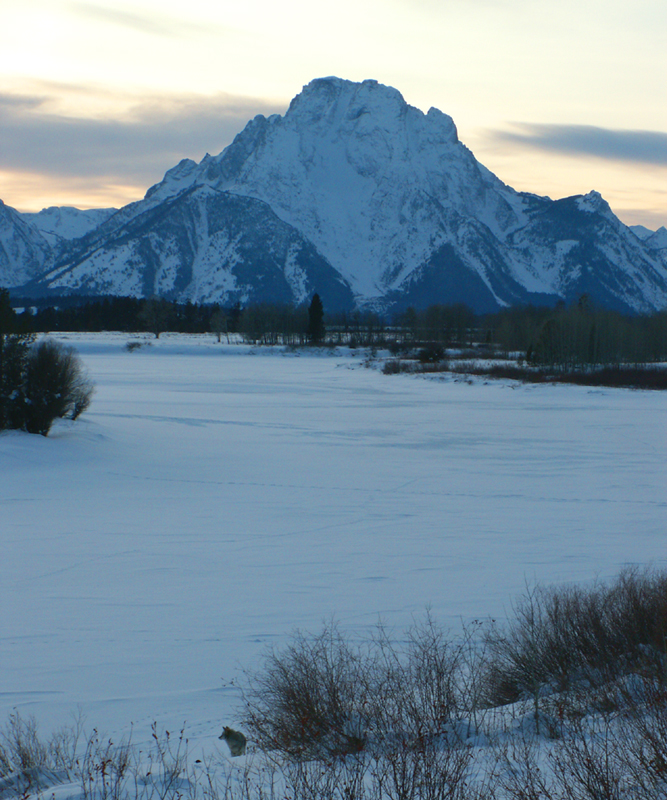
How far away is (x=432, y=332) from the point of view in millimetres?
135250

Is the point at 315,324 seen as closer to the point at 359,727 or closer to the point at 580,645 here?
the point at 580,645

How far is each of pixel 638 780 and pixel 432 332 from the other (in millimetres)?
132633

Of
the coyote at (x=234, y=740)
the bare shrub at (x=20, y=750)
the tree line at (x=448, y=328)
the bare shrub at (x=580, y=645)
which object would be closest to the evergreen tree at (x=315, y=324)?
the tree line at (x=448, y=328)

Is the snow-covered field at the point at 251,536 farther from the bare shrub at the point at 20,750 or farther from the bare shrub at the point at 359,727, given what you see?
the bare shrub at the point at 359,727

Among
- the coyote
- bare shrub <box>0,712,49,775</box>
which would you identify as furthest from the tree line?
the coyote

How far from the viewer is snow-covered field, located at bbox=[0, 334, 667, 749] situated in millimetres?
7770

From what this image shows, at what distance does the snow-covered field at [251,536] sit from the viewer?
7770 millimetres

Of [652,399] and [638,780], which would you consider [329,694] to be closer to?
[638,780]

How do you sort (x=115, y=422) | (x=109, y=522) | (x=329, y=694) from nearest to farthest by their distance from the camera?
1. (x=329, y=694)
2. (x=109, y=522)
3. (x=115, y=422)

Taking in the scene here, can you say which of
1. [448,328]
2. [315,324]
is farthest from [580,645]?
[448,328]

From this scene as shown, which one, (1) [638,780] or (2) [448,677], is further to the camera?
(2) [448,677]

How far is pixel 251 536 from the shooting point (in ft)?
Result: 43.2

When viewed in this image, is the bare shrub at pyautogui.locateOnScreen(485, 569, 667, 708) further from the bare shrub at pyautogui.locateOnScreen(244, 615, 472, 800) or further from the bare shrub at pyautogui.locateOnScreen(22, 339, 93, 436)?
the bare shrub at pyautogui.locateOnScreen(22, 339, 93, 436)

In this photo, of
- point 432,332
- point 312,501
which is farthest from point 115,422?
point 432,332
